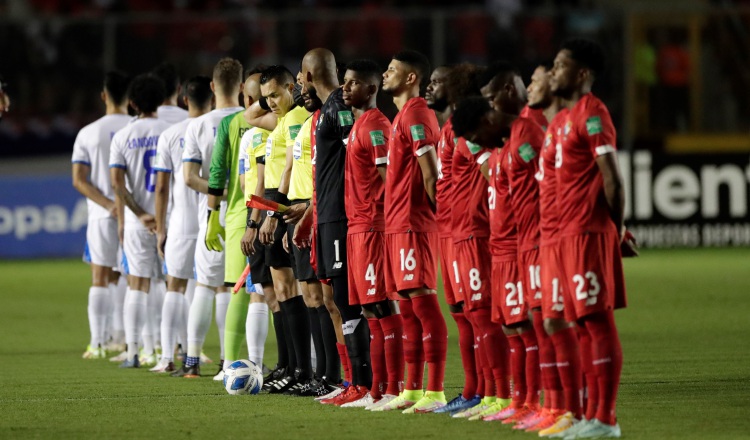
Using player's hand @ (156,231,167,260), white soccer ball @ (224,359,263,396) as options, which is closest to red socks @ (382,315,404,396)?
white soccer ball @ (224,359,263,396)

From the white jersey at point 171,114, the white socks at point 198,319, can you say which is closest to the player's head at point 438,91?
the white socks at point 198,319

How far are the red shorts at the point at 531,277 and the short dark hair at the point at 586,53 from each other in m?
1.04

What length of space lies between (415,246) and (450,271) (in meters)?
0.26

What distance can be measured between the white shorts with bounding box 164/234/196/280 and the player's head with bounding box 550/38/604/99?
478cm

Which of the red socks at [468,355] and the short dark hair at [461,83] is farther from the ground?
the short dark hair at [461,83]

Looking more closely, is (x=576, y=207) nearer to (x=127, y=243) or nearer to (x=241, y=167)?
(x=241, y=167)

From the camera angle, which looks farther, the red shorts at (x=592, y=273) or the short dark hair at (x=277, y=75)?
the short dark hair at (x=277, y=75)

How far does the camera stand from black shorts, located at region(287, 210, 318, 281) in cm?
913

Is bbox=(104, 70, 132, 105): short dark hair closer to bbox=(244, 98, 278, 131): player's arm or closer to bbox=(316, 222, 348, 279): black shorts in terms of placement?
bbox=(244, 98, 278, 131): player's arm

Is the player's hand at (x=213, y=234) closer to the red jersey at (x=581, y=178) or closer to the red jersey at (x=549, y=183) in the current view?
the red jersey at (x=549, y=183)

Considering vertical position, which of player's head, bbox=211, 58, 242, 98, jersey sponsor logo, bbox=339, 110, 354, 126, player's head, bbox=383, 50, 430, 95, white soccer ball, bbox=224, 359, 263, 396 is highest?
player's head, bbox=211, 58, 242, 98

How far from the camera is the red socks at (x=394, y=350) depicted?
27.9ft

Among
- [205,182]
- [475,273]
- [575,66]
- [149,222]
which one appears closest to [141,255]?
[149,222]

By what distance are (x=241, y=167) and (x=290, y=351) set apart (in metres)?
1.48
